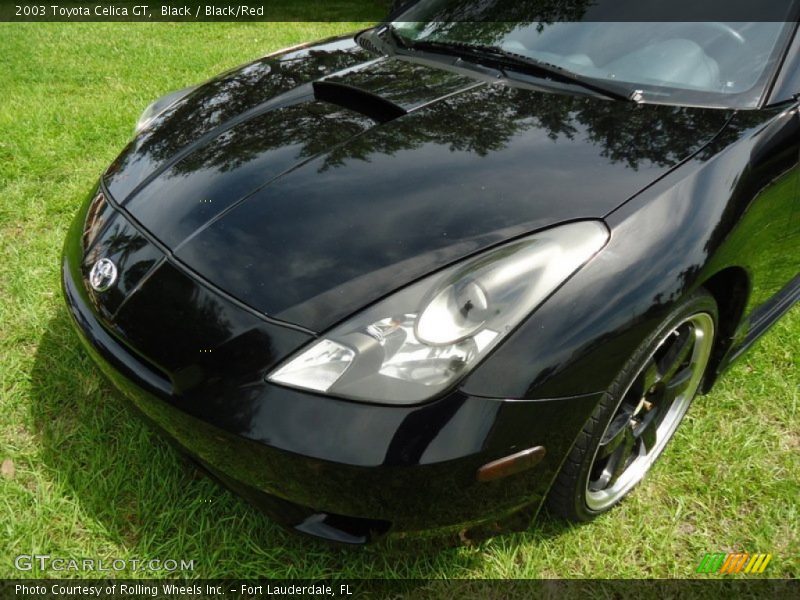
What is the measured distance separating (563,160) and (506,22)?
35.7 inches

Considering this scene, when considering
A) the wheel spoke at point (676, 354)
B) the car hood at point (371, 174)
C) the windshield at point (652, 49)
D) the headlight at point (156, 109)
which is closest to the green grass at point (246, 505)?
the wheel spoke at point (676, 354)

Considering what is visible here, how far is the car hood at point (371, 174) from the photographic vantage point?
4.69 feet

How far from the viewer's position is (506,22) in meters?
2.25

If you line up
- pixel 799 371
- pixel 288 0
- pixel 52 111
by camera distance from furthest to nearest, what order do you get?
1. pixel 288 0
2. pixel 52 111
3. pixel 799 371

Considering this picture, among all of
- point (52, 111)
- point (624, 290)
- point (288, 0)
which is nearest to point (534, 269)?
point (624, 290)

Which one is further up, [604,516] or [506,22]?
[506,22]

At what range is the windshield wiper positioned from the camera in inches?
72.9

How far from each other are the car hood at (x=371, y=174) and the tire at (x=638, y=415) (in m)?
0.38

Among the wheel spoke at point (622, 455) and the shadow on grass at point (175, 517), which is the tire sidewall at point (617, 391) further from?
the shadow on grass at point (175, 517)

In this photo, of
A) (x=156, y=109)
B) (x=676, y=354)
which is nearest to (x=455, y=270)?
(x=676, y=354)

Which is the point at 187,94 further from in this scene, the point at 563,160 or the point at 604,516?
the point at 604,516

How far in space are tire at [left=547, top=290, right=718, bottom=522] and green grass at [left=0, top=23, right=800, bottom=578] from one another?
11cm

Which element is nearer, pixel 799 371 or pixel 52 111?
pixel 799 371

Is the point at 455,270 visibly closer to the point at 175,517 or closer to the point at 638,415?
the point at 638,415
